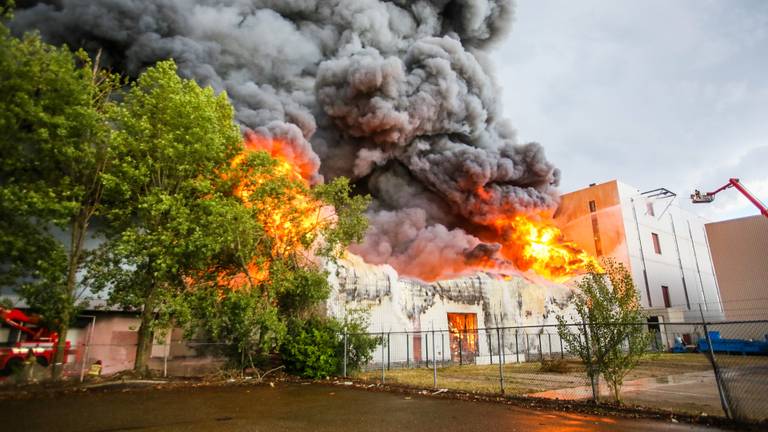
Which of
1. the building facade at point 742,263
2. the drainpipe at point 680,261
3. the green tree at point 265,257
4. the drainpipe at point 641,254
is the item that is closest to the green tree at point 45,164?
the green tree at point 265,257

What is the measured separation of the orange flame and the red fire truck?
3522 cm

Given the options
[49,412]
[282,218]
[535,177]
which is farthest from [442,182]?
[49,412]

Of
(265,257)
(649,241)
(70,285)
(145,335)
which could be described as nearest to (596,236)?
(649,241)

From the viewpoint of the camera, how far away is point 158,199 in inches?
637

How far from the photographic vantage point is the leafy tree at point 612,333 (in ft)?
33.1

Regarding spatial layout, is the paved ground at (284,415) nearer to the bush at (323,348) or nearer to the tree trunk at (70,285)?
the tree trunk at (70,285)

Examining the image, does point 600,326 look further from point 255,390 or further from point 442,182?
point 442,182

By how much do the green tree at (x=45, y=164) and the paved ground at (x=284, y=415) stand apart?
4403 mm

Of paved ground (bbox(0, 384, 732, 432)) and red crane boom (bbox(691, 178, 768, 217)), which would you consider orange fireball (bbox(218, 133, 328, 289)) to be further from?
red crane boom (bbox(691, 178, 768, 217))

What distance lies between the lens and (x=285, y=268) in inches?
691

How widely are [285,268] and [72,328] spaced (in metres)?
11.2

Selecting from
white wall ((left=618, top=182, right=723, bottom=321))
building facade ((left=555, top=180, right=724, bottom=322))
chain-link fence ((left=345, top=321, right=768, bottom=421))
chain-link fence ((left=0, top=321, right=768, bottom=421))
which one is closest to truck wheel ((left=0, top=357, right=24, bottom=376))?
chain-link fence ((left=0, top=321, right=768, bottom=421))

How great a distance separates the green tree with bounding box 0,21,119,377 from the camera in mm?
13289

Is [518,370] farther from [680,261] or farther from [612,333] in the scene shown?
[680,261]
